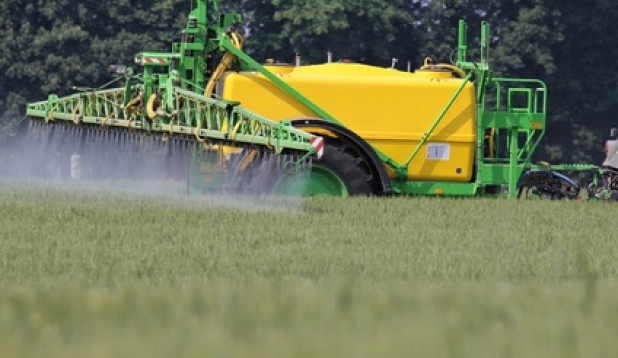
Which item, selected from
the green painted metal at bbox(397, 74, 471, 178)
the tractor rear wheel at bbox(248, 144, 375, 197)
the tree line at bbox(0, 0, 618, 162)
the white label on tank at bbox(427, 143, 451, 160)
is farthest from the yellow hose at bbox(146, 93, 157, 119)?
the tree line at bbox(0, 0, 618, 162)

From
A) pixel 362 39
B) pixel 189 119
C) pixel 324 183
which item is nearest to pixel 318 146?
pixel 324 183

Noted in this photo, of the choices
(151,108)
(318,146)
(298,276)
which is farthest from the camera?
(151,108)

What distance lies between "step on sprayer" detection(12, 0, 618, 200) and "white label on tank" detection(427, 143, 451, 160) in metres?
0.01

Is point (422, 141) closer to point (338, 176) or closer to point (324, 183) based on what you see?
point (338, 176)

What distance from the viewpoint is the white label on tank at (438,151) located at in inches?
856

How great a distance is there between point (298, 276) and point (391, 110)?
1006 cm

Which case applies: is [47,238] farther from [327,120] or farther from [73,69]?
[73,69]

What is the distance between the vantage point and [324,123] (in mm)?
21000

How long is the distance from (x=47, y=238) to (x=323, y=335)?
910 cm

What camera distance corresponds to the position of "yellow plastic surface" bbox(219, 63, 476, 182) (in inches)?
855

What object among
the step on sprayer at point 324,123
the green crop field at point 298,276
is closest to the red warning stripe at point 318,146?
the green crop field at point 298,276

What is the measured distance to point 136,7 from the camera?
49.8 metres

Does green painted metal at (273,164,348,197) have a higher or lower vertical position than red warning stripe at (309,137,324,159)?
lower

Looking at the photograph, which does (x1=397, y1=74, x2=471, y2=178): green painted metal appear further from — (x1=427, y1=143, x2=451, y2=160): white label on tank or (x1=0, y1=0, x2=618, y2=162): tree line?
(x1=0, y1=0, x2=618, y2=162): tree line
